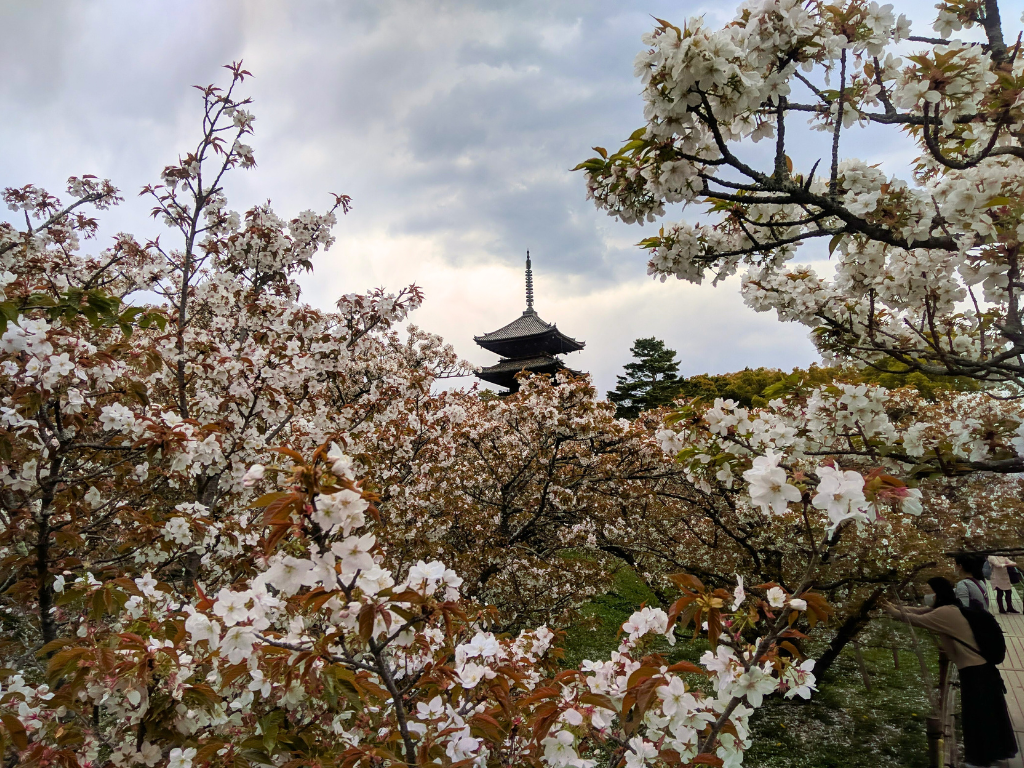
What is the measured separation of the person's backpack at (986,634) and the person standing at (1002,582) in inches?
146

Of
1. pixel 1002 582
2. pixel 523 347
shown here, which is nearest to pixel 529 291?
pixel 523 347

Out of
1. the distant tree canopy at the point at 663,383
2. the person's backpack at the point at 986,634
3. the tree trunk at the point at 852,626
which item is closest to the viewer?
the person's backpack at the point at 986,634

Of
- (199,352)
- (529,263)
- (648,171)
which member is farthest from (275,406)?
(529,263)

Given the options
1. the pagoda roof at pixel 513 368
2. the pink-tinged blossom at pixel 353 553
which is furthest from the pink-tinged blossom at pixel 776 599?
the pagoda roof at pixel 513 368

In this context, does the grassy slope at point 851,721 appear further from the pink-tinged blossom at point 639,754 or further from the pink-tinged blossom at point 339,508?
the pink-tinged blossom at point 339,508

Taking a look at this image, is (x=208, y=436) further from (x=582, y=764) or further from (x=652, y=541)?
(x=652, y=541)

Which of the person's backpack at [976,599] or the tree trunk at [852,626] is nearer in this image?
the person's backpack at [976,599]

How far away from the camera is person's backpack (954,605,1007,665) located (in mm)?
3533

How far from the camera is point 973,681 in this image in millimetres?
3625

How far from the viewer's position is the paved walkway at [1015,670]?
4.39 metres

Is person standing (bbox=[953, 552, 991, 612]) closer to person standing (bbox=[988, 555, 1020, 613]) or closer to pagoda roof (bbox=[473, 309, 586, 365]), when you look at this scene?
person standing (bbox=[988, 555, 1020, 613])

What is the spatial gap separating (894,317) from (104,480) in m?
5.45

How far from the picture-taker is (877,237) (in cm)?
230

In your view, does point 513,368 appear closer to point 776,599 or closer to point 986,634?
point 986,634
